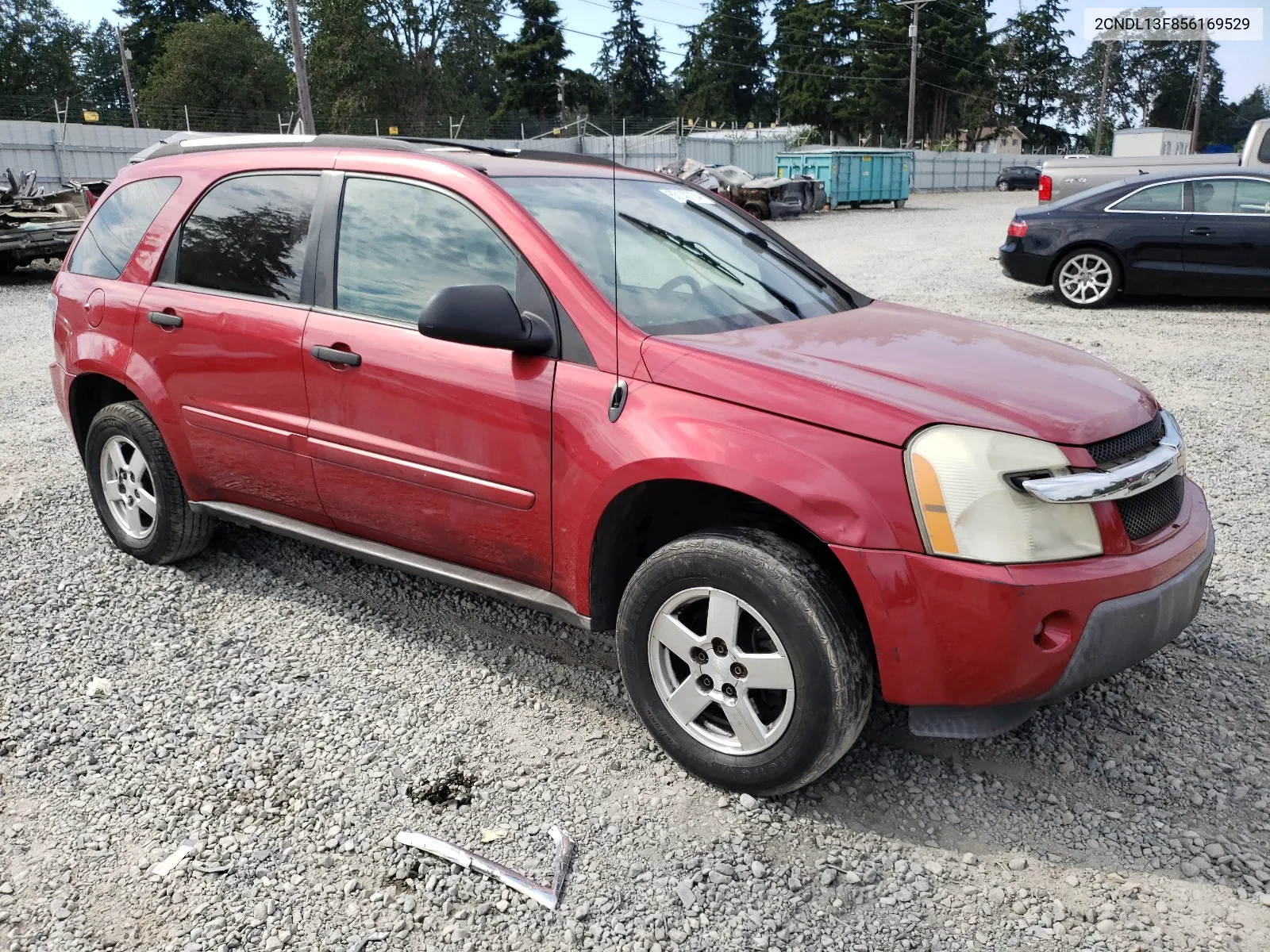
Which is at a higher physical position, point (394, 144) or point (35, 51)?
point (35, 51)

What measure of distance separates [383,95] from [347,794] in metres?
62.5

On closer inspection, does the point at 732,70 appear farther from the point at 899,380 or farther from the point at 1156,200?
the point at 899,380

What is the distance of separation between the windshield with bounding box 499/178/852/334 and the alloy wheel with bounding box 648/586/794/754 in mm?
852

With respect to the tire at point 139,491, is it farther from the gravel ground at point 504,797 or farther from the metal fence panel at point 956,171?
the metal fence panel at point 956,171

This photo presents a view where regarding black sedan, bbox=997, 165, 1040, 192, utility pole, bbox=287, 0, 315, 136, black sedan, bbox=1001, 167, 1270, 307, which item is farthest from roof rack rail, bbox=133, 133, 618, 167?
black sedan, bbox=997, 165, 1040, 192

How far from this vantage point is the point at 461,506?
3373 mm

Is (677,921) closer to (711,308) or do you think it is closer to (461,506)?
(461,506)

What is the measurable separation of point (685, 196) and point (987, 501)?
206 centimetres

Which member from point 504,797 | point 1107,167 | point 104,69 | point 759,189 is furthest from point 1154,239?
point 104,69

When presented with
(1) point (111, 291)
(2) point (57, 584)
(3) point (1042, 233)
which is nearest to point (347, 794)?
(2) point (57, 584)

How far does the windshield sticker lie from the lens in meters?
4.01

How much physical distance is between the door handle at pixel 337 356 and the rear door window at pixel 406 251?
16 centimetres

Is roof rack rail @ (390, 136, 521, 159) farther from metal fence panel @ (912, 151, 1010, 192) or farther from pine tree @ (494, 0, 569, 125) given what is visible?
pine tree @ (494, 0, 569, 125)

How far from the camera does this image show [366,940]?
2449 mm
